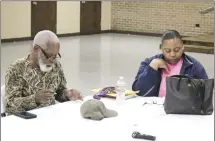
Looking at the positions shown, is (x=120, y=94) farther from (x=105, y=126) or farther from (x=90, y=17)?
(x=90, y=17)

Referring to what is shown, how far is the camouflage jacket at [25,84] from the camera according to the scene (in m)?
2.80

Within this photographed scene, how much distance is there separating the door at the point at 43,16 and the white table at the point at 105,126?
10677 millimetres

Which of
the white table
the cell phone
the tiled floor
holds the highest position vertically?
the cell phone

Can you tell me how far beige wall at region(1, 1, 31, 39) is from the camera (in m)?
12.3

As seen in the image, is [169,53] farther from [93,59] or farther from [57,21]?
[57,21]

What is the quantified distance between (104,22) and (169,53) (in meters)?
12.8

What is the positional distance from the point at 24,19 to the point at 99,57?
4014 millimetres

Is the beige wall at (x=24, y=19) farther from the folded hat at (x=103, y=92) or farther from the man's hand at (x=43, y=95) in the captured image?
the man's hand at (x=43, y=95)

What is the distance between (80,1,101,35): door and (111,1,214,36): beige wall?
79cm

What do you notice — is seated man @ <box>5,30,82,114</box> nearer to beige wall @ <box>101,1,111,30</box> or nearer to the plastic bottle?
the plastic bottle

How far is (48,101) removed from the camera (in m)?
2.82

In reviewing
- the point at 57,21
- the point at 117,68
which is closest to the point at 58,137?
the point at 117,68

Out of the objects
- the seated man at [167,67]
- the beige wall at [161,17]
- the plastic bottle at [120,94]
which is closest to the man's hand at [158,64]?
the seated man at [167,67]

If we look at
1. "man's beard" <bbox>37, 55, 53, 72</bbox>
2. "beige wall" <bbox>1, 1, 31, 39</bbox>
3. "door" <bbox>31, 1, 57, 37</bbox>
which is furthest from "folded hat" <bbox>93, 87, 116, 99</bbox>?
"door" <bbox>31, 1, 57, 37</bbox>
